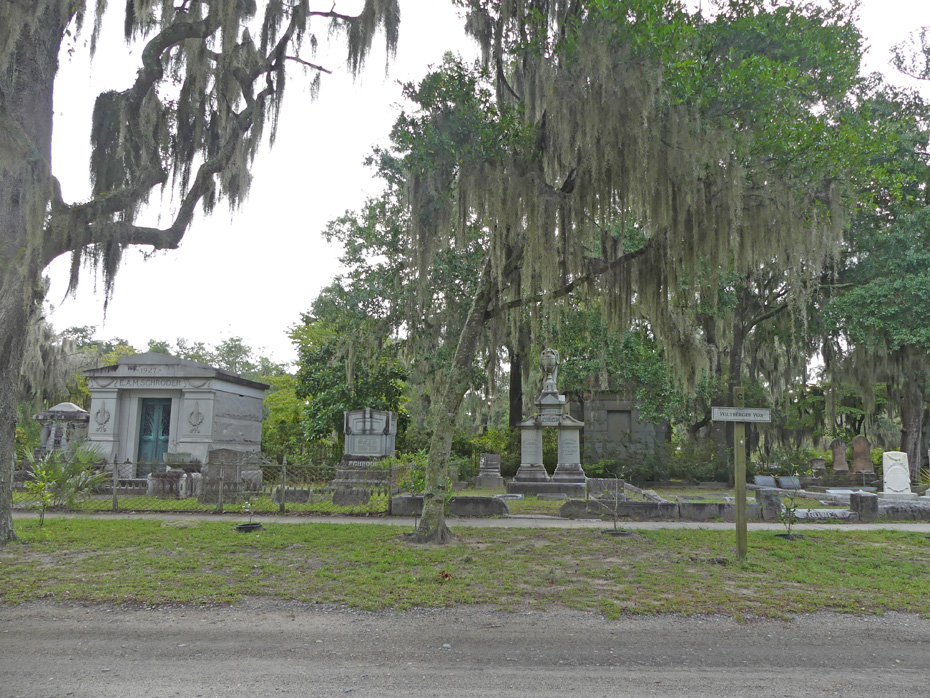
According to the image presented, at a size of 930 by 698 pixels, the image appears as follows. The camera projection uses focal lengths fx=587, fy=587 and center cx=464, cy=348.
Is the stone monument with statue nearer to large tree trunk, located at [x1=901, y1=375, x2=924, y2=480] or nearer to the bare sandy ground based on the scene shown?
the bare sandy ground

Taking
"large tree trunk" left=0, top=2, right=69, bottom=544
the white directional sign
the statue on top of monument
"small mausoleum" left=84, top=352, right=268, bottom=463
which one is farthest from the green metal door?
the white directional sign

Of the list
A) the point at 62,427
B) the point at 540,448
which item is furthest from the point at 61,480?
the point at 540,448

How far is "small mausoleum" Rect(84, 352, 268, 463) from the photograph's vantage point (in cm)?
1580

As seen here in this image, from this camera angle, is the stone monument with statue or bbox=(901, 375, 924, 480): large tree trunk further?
bbox=(901, 375, 924, 480): large tree trunk

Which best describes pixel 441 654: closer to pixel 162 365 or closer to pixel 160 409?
pixel 162 365

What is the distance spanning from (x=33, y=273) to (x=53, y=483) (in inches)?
169

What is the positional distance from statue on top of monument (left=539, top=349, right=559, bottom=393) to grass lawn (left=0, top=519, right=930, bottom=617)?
29.3 ft

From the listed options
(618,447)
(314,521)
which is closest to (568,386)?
(618,447)

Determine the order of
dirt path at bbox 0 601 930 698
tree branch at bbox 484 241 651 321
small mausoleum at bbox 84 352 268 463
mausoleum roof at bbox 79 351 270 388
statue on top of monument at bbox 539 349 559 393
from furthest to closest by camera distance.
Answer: statue on top of monument at bbox 539 349 559 393 < mausoleum roof at bbox 79 351 270 388 < small mausoleum at bbox 84 352 268 463 < tree branch at bbox 484 241 651 321 < dirt path at bbox 0 601 930 698

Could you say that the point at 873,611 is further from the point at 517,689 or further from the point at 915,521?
the point at 915,521

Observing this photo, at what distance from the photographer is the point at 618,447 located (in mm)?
21469

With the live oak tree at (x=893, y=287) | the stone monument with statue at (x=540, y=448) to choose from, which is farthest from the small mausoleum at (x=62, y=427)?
the live oak tree at (x=893, y=287)

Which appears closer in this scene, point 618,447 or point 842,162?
point 842,162

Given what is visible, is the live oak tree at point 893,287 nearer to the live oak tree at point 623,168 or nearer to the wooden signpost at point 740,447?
the live oak tree at point 623,168
